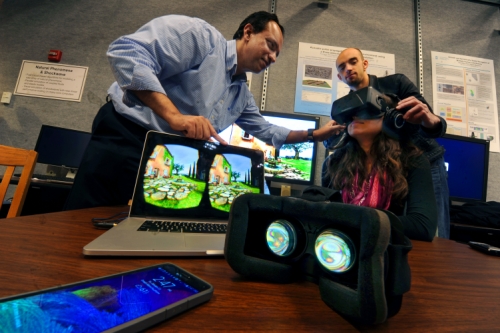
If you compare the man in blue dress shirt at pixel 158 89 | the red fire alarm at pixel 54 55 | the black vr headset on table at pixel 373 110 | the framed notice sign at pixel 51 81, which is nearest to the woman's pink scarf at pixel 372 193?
the black vr headset on table at pixel 373 110

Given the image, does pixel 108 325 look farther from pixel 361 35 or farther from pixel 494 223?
pixel 361 35

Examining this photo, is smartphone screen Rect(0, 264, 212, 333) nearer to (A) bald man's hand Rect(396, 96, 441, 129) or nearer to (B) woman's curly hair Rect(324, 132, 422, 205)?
A: (B) woman's curly hair Rect(324, 132, 422, 205)

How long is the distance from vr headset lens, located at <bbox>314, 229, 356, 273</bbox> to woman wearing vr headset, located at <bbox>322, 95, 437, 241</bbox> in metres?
0.49

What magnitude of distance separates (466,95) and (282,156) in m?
1.39

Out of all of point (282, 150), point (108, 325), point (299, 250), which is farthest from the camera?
point (282, 150)

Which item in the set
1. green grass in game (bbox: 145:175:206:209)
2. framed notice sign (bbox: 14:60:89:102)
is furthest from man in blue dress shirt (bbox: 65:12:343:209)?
framed notice sign (bbox: 14:60:89:102)

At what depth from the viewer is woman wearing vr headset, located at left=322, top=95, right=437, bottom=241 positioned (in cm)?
66

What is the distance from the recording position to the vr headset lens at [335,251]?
0.22 meters

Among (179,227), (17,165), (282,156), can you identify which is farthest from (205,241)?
(282,156)

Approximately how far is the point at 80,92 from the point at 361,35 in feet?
6.30

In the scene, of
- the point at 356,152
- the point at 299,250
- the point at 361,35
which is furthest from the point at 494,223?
the point at 361,35

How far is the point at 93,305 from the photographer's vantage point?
179 mm

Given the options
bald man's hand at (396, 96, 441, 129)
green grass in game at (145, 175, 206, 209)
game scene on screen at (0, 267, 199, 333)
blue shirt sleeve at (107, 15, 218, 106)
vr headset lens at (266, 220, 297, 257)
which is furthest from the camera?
bald man's hand at (396, 96, 441, 129)

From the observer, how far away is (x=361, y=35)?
1714 mm
